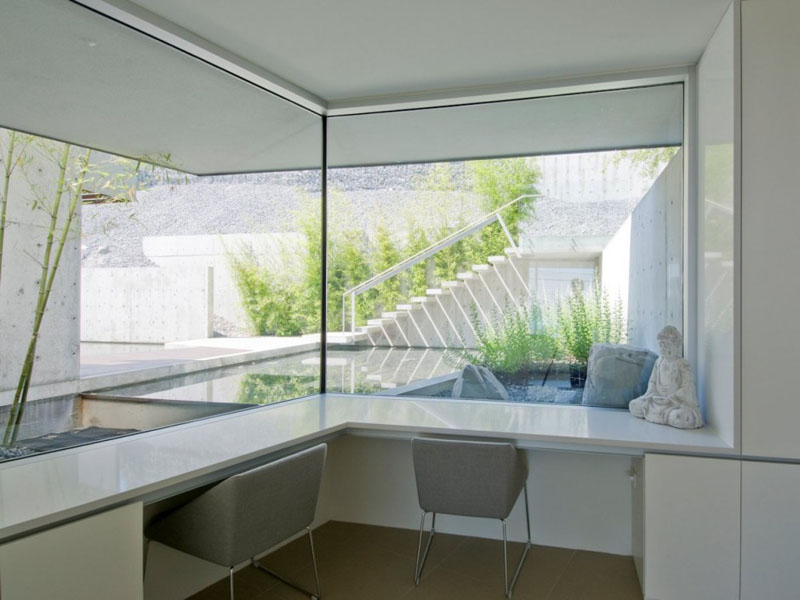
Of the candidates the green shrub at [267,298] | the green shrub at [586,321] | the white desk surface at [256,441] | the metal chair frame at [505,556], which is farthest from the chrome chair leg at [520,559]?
the green shrub at [267,298]

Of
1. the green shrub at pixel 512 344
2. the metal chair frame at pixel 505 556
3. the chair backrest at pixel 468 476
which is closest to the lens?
the chair backrest at pixel 468 476

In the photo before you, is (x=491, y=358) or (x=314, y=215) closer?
(x=491, y=358)

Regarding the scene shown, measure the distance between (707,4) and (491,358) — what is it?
7.09 ft

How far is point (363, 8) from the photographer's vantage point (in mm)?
2803

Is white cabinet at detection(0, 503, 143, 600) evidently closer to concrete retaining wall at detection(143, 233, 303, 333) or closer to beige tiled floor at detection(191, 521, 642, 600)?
beige tiled floor at detection(191, 521, 642, 600)

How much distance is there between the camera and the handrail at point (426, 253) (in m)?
3.98

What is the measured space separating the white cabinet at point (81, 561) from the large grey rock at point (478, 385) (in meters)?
2.27

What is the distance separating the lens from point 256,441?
2.93m
